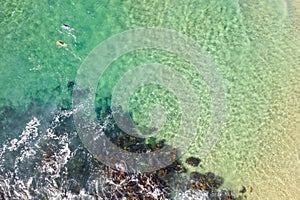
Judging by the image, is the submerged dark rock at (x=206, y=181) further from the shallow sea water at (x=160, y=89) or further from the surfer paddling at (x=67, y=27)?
the surfer paddling at (x=67, y=27)

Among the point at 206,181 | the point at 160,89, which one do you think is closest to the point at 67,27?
the point at 160,89

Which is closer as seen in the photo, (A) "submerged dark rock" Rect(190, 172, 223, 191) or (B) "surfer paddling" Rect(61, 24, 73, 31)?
(A) "submerged dark rock" Rect(190, 172, 223, 191)

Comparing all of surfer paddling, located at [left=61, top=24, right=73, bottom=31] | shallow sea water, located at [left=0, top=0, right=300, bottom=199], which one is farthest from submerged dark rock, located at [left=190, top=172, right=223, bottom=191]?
surfer paddling, located at [left=61, top=24, right=73, bottom=31]

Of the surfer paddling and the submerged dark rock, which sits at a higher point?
the surfer paddling

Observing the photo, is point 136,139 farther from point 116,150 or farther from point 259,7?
point 259,7

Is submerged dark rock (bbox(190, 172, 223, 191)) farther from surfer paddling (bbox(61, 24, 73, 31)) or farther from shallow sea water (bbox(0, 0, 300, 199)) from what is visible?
surfer paddling (bbox(61, 24, 73, 31))

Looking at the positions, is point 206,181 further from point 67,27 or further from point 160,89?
point 67,27

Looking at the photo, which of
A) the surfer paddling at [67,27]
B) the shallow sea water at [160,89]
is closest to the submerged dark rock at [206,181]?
the shallow sea water at [160,89]

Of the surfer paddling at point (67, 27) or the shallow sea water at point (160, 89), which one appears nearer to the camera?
the shallow sea water at point (160, 89)
